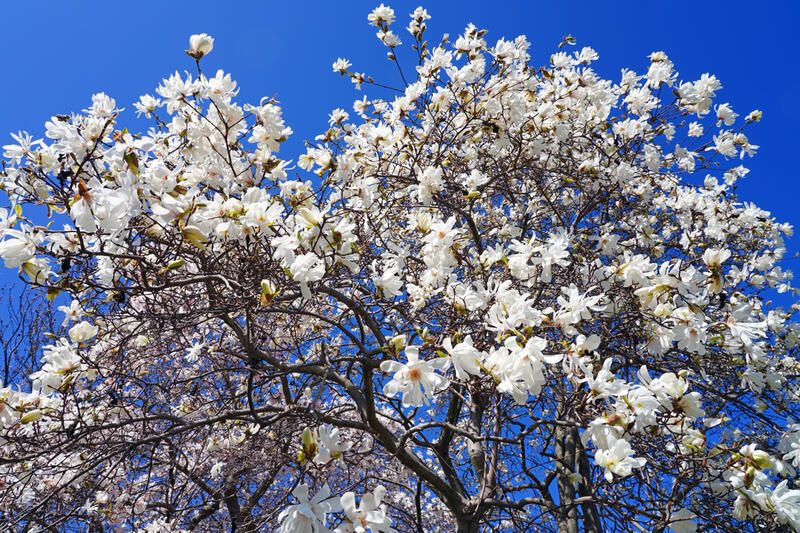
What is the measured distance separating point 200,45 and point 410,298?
64.1 inches

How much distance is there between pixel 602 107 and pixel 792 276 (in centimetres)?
363

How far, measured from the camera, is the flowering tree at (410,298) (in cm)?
190

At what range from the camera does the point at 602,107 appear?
4285mm

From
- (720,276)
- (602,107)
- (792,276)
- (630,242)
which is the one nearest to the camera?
(720,276)

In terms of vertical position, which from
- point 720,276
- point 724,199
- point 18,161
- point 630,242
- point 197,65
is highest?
point 724,199

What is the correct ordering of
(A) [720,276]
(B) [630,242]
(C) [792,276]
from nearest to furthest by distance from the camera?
(A) [720,276] → (B) [630,242] → (C) [792,276]

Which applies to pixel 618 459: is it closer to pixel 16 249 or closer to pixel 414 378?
pixel 414 378

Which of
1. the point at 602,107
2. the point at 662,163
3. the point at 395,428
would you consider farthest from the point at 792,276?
the point at 395,428

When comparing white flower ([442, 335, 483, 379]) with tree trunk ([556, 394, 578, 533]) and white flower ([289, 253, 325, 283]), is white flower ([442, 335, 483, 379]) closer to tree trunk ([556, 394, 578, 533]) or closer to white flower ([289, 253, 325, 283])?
white flower ([289, 253, 325, 283])

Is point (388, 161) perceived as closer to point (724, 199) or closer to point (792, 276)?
point (724, 199)

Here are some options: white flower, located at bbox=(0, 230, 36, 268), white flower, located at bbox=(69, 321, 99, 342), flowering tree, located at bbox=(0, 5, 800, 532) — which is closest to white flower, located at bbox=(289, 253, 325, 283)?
flowering tree, located at bbox=(0, 5, 800, 532)

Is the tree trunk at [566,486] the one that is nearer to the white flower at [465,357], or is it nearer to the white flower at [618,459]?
the white flower at [618,459]

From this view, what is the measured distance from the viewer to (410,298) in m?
2.97

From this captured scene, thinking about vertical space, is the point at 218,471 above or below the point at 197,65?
below
